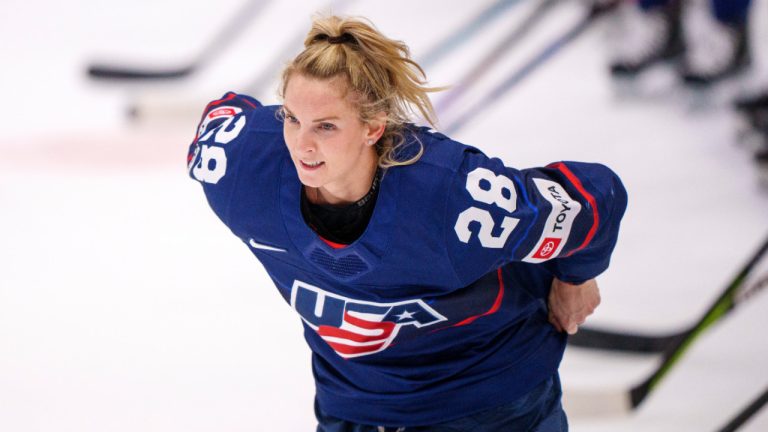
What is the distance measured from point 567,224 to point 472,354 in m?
0.25

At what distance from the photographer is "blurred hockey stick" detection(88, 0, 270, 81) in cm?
471

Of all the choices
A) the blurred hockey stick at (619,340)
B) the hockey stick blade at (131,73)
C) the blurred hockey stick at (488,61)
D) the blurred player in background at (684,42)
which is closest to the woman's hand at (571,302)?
the blurred hockey stick at (619,340)

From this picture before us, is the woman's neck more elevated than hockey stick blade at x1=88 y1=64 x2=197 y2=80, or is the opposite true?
hockey stick blade at x1=88 y1=64 x2=197 y2=80

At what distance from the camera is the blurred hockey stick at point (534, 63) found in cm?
376

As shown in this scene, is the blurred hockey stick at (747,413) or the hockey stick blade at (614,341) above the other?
the hockey stick blade at (614,341)

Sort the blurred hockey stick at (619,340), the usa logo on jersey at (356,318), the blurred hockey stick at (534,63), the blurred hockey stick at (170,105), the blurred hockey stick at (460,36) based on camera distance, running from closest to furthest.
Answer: the usa logo on jersey at (356,318), the blurred hockey stick at (619,340), the blurred hockey stick at (534,63), the blurred hockey stick at (460,36), the blurred hockey stick at (170,105)

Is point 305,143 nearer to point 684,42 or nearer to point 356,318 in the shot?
point 356,318

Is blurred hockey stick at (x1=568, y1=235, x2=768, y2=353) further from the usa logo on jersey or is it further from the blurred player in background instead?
the blurred player in background

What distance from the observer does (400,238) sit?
1.33 meters

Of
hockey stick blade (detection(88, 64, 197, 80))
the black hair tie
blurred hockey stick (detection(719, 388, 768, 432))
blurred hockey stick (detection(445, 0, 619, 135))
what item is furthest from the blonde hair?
hockey stick blade (detection(88, 64, 197, 80))

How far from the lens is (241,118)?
153 centimetres

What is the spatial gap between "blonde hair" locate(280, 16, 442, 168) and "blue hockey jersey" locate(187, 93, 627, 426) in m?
0.03

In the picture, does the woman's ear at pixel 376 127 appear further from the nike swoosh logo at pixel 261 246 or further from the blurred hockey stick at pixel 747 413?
the blurred hockey stick at pixel 747 413

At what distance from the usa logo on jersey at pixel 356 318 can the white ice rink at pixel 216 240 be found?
826 millimetres
